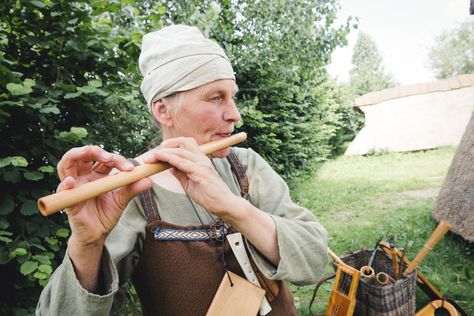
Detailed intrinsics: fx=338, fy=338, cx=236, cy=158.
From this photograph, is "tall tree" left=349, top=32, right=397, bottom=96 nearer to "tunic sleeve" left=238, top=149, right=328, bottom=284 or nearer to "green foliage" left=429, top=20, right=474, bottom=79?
"green foliage" left=429, top=20, right=474, bottom=79

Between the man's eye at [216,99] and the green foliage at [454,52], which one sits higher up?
the man's eye at [216,99]

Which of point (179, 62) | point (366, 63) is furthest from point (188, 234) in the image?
point (366, 63)

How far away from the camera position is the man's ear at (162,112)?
1.36 m

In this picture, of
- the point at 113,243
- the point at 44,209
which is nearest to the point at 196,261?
the point at 113,243

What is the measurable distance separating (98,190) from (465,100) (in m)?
16.6

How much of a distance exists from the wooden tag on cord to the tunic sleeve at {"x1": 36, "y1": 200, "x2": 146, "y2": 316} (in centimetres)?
33

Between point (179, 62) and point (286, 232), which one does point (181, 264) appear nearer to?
point (286, 232)

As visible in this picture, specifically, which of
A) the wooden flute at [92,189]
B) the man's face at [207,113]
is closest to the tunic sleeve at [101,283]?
the wooden flute at [92,189]

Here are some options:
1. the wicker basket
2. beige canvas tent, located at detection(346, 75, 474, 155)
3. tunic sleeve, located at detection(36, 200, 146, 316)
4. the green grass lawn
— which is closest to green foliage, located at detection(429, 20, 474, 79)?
beige canvas tent, located at detection(346, 75, 474, 155)

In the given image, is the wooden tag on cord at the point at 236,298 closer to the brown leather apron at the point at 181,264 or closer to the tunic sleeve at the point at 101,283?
the brown leather apron at the point at 181,264

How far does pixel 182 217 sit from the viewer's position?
1.22m

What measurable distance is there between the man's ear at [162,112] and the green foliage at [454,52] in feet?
157

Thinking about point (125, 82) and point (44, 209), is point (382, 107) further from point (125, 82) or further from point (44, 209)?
point (44, 209)

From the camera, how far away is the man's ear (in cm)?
136
